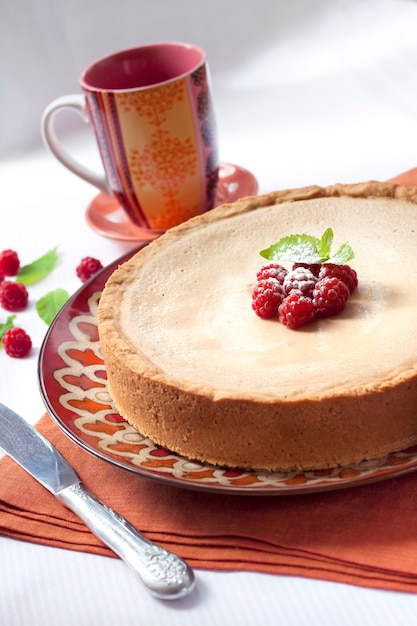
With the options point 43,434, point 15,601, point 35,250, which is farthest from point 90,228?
point 15,601

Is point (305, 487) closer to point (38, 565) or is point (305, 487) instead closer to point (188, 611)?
point (188, 611)

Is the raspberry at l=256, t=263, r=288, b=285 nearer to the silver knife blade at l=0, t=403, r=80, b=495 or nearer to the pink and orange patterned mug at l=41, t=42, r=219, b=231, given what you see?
the silver knife blade at l=0, t=403, r=80, b=495

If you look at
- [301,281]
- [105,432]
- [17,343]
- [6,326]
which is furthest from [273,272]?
[6,326]

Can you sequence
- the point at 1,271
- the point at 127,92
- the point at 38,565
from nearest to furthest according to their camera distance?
1. the point at 38,565
2. the point at 127,92
3. the point at 1,271

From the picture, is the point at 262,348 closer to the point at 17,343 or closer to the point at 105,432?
the point at 105,432

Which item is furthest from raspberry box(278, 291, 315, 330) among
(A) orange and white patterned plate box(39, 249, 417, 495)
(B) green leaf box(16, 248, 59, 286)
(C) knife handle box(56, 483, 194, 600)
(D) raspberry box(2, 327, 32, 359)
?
(B) green leaf box(16, 248, 59, 286)

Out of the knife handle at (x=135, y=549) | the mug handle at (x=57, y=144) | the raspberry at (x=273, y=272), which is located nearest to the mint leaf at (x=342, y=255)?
the raspberry at (x=273, y=272)

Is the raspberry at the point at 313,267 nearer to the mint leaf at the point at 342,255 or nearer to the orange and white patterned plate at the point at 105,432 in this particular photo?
the mint leaf at the point at 342,255
